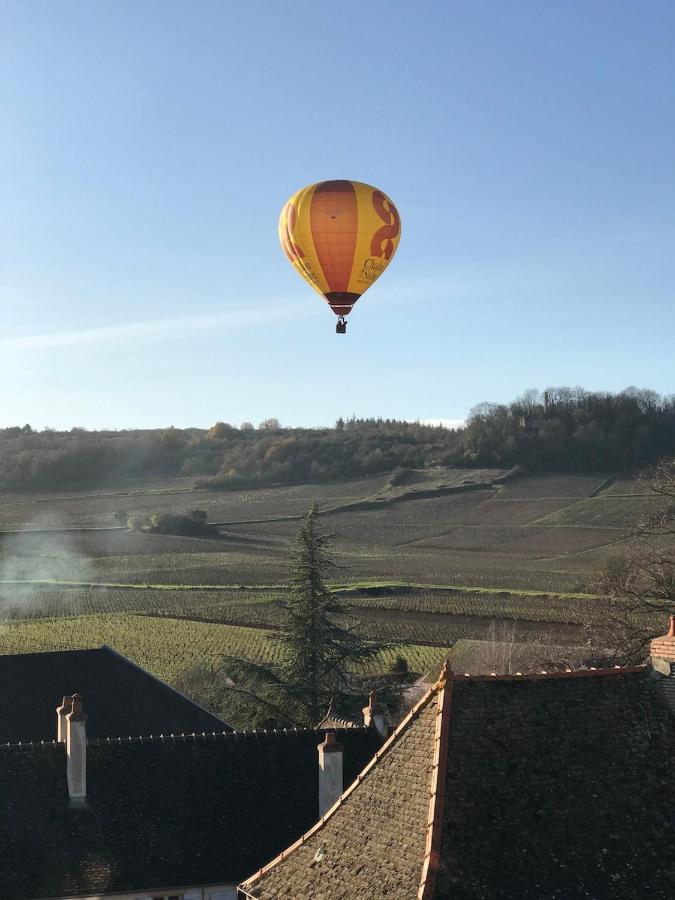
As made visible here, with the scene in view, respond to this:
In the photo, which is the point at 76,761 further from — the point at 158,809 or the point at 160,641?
the point at 160,641

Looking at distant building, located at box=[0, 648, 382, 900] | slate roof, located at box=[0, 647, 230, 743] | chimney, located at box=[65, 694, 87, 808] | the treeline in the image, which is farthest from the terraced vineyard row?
the treeline

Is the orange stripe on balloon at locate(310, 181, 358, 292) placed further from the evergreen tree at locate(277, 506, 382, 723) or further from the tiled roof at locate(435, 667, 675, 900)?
the tiled roof at locate(435, 667, 675, 900)

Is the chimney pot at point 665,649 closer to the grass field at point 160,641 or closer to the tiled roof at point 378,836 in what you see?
the tiled roof at point 378,836

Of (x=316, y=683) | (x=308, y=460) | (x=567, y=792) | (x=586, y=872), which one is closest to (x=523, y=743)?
(x=567, y=792)

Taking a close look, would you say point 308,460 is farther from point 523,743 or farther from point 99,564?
point 523,743

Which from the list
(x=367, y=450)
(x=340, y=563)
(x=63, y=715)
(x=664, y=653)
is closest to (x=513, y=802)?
(x=664, y=653)

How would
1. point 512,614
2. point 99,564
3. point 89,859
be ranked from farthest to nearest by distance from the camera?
point 99,564 → point 512,614 → point 89,859
